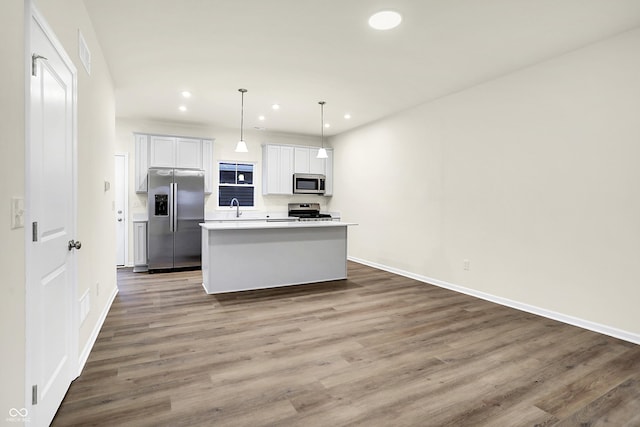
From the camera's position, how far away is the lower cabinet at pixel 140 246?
18.6 feet

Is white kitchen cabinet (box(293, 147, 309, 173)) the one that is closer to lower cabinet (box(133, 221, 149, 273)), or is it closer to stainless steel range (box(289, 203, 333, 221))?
stainless steel range (box(289, 203, 333, 221))

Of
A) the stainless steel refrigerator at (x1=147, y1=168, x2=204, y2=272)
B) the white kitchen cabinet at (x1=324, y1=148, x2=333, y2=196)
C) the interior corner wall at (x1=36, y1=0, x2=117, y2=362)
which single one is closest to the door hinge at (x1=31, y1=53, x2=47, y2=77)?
the interior corner wall at (x1=36, y1=0, x2=117, y2=362)

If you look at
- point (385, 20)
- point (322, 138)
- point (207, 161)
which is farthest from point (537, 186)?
point (207, 161)

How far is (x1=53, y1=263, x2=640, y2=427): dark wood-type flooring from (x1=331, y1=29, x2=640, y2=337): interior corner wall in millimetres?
448

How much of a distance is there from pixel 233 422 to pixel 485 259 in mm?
3512

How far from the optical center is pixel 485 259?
13.7 feet

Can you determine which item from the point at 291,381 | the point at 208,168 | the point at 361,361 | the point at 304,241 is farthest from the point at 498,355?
the point at 208,168

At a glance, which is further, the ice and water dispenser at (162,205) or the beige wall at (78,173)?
the ice and water dispenser at (162,205)

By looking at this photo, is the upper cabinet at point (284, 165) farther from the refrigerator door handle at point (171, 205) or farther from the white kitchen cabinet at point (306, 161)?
the refrigerator door handle at point (171, 205)

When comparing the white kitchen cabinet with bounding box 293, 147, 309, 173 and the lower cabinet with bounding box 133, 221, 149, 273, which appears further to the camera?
the white kitchen cabinet with bounding box 293, 147, 309, 173

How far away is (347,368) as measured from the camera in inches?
94.6

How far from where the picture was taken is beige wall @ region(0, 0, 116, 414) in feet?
4.15

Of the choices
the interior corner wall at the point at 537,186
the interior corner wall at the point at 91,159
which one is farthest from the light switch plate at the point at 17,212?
the interior corner wall at the point at 537,186

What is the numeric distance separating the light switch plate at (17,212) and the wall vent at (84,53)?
1572mm
